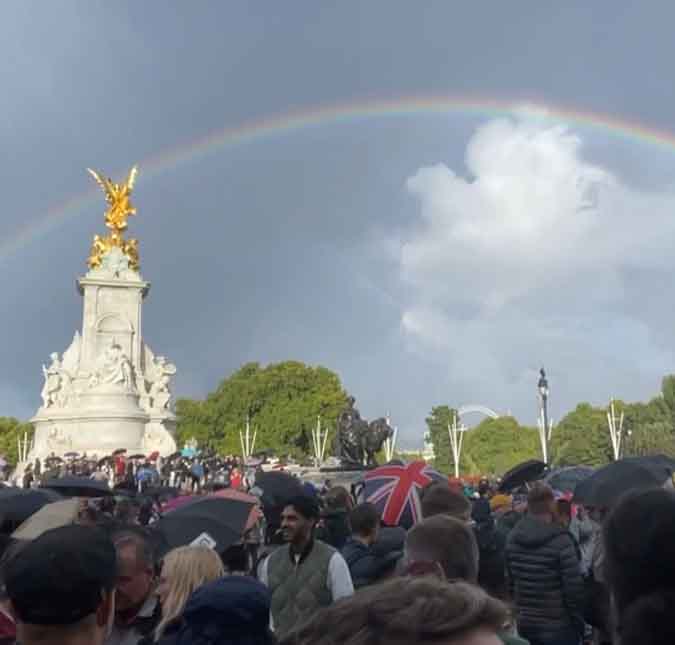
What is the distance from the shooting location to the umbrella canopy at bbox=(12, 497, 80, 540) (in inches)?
241

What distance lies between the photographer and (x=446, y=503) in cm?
558

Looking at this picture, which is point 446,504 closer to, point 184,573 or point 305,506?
point 305,506

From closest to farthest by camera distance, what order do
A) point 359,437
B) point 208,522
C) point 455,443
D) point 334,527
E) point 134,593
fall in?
point 134,593 → point 208,522 → point 334,527 → point 359,437 → point 455,443

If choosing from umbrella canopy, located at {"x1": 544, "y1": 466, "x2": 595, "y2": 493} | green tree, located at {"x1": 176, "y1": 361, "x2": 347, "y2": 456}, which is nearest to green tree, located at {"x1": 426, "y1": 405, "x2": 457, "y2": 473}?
green tree, located at {"x1": 176, "y1": 361, "x2": 347, "y2": 456}

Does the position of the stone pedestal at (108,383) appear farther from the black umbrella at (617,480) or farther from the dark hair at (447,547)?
the dark hair at (447,547)

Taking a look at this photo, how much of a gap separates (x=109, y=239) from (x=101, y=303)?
7376 mm

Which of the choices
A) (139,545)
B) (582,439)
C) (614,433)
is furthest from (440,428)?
(139,545)

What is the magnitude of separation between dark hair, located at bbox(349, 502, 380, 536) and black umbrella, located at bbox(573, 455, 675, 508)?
8.61ft

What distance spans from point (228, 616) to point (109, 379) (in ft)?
162

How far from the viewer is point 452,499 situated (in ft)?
18.4

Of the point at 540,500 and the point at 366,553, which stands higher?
the point at 540,500

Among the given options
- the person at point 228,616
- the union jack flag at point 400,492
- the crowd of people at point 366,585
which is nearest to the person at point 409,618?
the crowd of people at point 366,585

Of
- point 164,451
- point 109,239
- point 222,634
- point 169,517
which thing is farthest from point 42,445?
point 222,634

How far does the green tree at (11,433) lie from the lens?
97938mm
